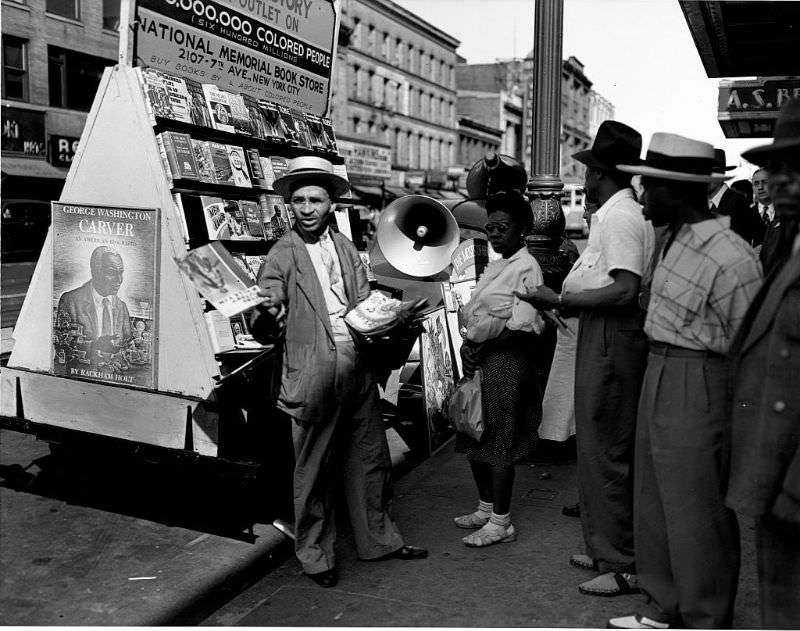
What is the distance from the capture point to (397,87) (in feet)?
175

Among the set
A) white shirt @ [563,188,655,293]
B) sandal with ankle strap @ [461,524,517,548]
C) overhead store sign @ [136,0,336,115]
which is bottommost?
sandal with ankle strap @ [461,524,517,548]

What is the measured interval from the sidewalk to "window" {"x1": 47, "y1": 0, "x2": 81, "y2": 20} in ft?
89.9

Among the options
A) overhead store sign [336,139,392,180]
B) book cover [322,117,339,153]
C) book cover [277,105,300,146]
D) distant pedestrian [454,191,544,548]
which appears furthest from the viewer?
overhead store sign [336,139,392,180]

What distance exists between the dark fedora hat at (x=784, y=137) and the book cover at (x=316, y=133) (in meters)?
3.84

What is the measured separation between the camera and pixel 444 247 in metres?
6.78

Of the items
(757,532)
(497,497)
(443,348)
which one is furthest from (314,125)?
(757,532)

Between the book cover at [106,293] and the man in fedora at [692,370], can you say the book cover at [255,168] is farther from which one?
the man in fedora at [692,370]

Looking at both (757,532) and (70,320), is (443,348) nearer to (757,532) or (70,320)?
(70,320)

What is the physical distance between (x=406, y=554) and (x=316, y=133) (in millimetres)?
3282

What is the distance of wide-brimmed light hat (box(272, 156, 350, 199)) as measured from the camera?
401 cm

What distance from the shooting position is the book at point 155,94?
455 cm

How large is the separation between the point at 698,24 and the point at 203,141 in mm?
4929

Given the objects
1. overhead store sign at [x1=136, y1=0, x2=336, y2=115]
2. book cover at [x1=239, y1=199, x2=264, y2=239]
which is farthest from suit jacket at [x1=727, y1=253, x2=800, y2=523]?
overhead store sign at [x1=136, y1=0, x2=336, y2=115]

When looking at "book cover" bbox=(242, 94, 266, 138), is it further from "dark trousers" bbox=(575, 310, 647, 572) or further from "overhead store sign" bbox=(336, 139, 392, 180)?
"overhead store sign" bbox=(336, 139, 392, 180)
